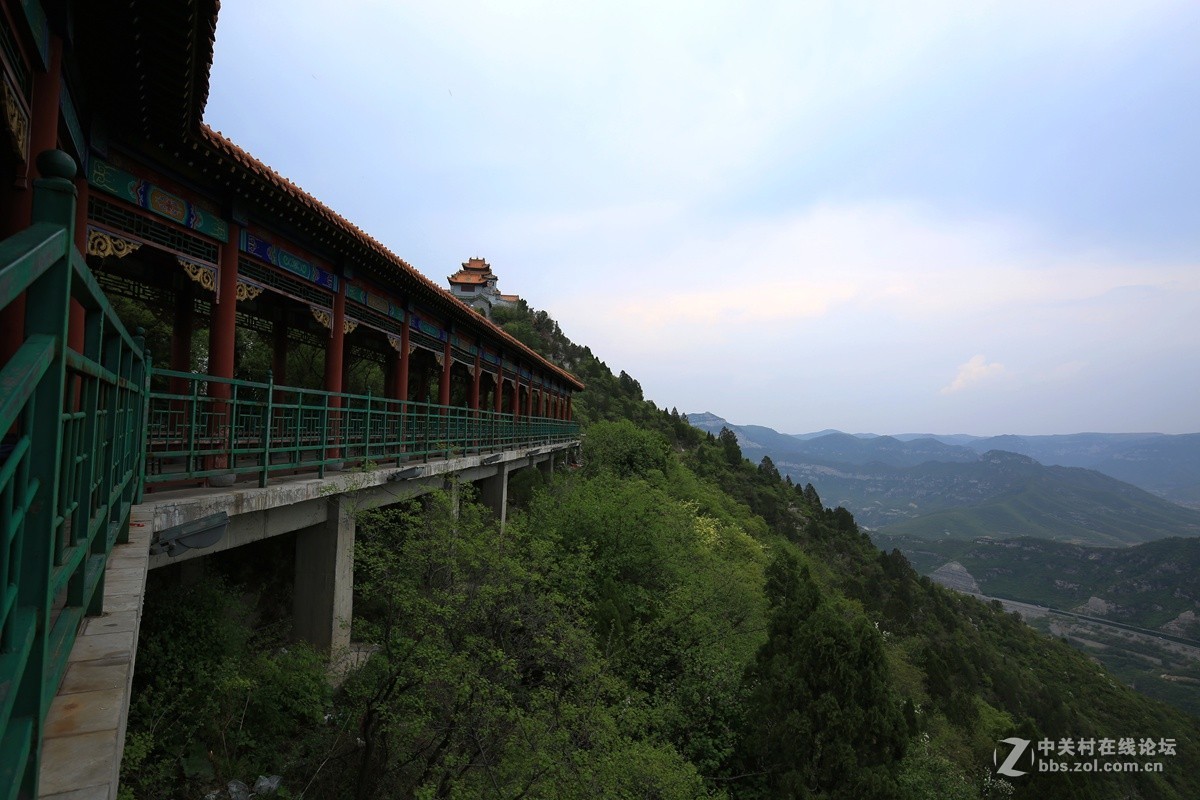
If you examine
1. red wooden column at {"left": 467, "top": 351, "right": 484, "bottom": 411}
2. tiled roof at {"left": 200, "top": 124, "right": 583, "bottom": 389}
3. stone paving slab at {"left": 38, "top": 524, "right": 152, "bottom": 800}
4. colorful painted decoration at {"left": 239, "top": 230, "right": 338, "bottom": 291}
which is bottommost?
stone paving slab at {"left": 38, "top": 524, "right": 152, "bottom": 800}

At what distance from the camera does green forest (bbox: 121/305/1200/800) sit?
7535 millimetres

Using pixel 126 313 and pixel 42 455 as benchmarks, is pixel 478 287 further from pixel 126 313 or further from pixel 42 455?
pixel 42 455

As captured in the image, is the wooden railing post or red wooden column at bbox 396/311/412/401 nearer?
the wooden railing post

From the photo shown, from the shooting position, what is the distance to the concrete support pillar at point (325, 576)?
29.2 ft

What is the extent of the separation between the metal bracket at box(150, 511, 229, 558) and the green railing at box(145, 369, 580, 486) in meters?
0.49

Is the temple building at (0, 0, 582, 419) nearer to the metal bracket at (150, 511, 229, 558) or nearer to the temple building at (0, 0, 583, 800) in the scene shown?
the temple building at (0, 0, 583, 800)

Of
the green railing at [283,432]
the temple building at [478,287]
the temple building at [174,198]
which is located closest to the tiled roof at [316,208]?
the temple building at [174,198]

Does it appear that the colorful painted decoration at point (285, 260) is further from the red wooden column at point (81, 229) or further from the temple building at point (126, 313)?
the red wooden column at point (81, 229)

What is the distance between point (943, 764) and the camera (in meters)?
16.2

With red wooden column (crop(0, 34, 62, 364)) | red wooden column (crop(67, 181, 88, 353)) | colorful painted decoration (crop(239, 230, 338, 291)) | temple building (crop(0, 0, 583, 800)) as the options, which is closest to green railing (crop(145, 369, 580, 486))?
temple building (crop(0, 0, 583, 800))

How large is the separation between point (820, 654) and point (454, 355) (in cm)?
1176

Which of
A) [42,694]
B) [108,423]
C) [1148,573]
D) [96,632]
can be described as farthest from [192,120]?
[1148,573]

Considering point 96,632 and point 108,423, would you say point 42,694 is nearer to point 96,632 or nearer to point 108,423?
point 96,632

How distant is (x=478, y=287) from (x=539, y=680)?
7049 centimetres
